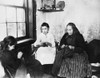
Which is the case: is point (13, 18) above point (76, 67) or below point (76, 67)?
above

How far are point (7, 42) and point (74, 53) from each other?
43cm

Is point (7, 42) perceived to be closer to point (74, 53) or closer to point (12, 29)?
point (12, 29)

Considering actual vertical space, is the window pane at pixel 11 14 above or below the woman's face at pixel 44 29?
above

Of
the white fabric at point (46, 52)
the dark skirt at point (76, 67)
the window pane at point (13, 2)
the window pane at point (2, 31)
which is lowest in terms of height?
the dark skirt at point (76, 67)

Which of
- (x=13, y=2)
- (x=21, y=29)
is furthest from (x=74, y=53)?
(x=13, y=2)

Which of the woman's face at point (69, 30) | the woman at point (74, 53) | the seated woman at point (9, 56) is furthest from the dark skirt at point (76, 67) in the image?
the seated woman at point (9, 56)

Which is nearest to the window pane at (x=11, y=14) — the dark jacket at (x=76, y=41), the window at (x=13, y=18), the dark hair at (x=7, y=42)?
the window at (x=13, y=18)

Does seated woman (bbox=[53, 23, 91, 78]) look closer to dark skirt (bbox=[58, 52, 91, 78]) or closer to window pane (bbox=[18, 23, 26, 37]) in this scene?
dark skirt (bbox=[58, 52, 91, 78])

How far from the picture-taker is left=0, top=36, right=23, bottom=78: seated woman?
0.88 m

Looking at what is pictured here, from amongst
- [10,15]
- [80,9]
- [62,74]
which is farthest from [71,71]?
[10,15]

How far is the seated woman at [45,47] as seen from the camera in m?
0.94

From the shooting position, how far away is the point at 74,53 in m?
0.94

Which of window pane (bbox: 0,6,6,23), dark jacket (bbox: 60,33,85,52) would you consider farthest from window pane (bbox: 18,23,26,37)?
dark jacket (bbox: 60,33,85,52)

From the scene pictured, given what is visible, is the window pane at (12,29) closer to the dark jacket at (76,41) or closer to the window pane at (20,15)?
the window pane at (20,15)
